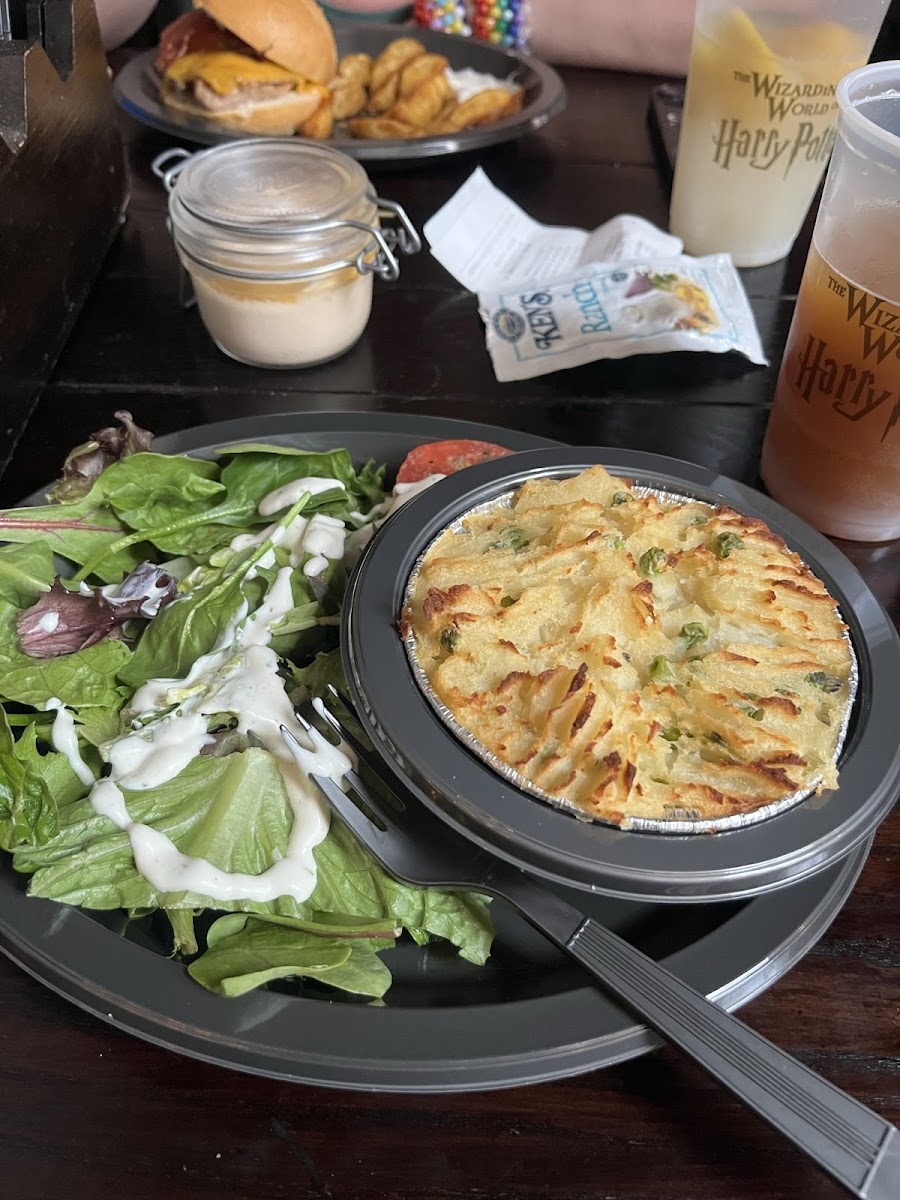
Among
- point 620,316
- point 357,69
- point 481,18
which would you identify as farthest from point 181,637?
point 481,18

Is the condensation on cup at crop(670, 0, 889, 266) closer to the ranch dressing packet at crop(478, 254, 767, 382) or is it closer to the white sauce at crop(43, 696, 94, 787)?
the ranch dressing packet at crop(478, 254, 767, 382)

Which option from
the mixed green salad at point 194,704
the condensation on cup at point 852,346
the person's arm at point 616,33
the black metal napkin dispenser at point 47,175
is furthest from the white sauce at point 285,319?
the person's arm at point 616,33

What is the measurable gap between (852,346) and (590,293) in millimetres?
625

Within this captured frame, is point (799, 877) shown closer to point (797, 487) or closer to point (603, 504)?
point (603, 504)

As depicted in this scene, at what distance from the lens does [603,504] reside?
93 centimetres

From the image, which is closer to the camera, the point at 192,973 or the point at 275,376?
the point at 192,973

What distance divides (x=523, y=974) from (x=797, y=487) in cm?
74

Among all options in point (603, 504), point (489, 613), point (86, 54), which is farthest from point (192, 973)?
point (86, 54)

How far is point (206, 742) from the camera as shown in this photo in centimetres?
84

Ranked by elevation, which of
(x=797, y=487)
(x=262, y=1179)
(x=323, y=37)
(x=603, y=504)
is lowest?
(x=262, y=1179)

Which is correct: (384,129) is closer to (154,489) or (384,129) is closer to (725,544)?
(154,489)

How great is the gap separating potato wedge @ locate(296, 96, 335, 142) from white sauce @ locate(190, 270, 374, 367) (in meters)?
0.66

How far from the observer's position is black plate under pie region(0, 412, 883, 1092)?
2.12 feet

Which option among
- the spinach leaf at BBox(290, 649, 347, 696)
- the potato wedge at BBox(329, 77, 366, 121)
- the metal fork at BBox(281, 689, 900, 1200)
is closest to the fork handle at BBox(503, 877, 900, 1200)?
the metal fork at BBox(281, 689, 900, 1200)
